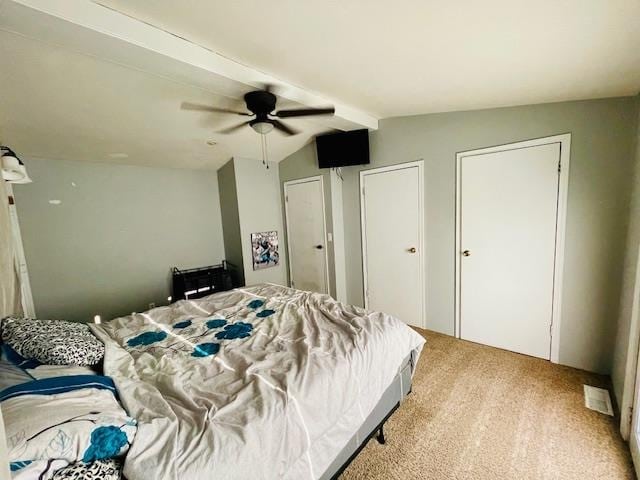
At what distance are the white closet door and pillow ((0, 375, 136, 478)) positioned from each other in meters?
2.97

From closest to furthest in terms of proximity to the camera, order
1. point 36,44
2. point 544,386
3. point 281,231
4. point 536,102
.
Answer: point 36,44, point 544,386, point 536,102, point 281,231

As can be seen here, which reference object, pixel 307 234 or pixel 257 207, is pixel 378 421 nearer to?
pixel 307 234

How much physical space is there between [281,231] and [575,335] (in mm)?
3749

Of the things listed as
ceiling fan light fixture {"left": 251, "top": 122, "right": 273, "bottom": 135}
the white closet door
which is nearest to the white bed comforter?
the white closet door

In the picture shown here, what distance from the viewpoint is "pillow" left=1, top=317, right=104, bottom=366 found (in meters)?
1.26

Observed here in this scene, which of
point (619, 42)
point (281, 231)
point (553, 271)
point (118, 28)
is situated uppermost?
point (118, 28)

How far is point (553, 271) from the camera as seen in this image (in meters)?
2.36

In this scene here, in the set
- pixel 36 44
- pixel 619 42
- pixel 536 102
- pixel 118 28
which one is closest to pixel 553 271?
pixel 536 102

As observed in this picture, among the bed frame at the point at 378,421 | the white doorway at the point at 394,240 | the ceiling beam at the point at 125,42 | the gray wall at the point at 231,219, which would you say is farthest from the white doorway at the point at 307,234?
the bed frame at the point at 378,421

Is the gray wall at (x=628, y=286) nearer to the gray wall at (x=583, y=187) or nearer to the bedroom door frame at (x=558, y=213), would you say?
the gray wall at (x=583, y=187)

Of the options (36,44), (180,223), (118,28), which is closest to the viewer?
(118,28)

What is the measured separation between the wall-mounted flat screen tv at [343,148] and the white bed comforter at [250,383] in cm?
205

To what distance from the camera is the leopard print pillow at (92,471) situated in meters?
0.74

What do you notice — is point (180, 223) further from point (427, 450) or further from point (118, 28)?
point (427, 450)
